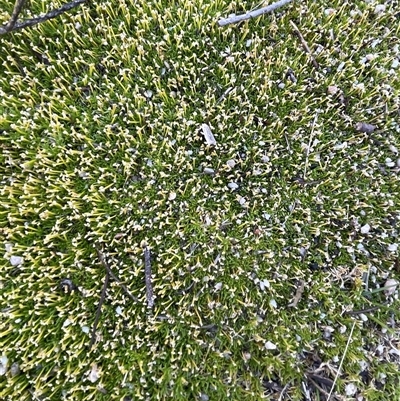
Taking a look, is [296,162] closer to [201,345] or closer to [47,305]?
[201,345]

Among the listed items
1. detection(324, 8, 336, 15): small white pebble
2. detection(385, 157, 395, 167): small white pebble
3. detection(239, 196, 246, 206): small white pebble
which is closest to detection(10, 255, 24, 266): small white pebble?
detection(239, 196, 246, 206): small white pebble

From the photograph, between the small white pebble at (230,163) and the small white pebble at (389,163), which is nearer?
the small white pebble at (230,163)

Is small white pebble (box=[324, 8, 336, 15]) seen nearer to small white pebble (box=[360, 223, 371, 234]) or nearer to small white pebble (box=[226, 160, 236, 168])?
small white pebble (box=[226, 160, 236, 168])

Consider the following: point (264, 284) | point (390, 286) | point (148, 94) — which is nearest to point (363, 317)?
point (390, 286)

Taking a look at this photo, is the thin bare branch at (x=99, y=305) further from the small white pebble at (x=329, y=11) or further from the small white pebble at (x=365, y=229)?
the small white pebble at (x=329, y=11)

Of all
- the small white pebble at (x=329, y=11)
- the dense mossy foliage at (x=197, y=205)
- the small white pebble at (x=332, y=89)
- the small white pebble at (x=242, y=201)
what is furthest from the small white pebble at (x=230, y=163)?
the small white pebble at (x=329, y=11)

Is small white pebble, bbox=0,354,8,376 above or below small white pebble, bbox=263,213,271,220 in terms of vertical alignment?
below

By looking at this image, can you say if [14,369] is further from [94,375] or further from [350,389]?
[350,389]

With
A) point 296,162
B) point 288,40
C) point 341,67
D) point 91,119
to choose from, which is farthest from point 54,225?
point 341,67
